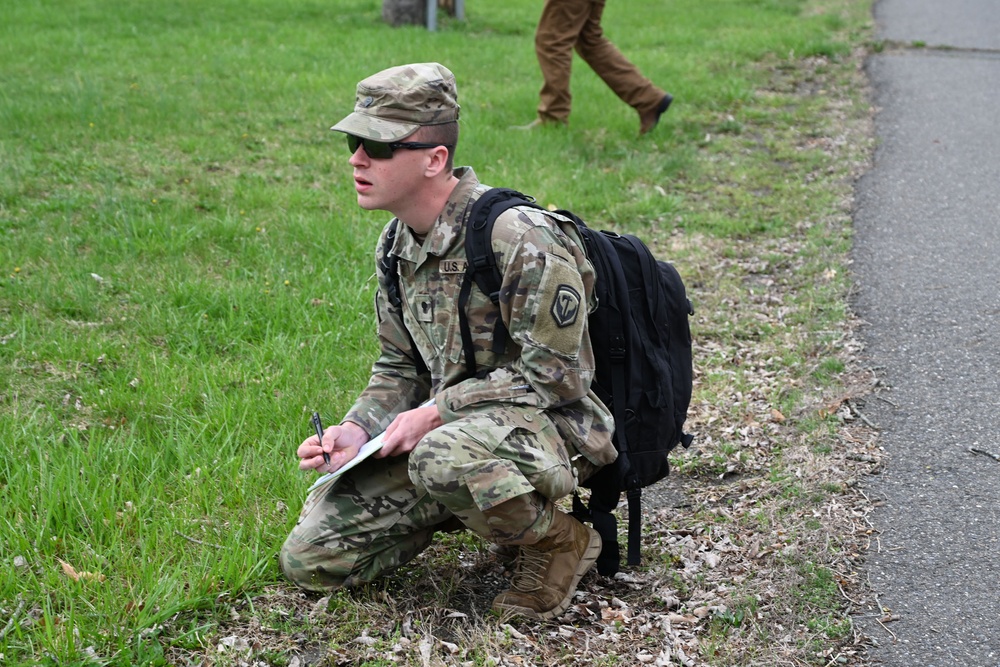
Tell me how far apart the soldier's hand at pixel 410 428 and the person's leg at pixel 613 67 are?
20.7ft

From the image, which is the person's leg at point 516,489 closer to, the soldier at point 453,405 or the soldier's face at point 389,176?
the soldier at point 453,405

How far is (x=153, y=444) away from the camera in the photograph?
4.19m

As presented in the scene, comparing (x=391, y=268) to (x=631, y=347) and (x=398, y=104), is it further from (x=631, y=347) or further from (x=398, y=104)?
(x=631, y=347)

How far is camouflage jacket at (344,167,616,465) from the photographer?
3.17 metres

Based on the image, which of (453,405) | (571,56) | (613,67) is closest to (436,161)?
(453,405)

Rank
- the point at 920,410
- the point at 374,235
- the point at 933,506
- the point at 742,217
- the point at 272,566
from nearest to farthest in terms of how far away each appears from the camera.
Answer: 1. the point at 272,566
2. the point at 933,506
3. the point at 920,410
4. the point at 374,235
5. the point at 742,217

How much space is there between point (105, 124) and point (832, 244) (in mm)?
5789

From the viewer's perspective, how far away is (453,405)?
3.30 meters

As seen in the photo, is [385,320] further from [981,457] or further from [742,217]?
[742,217]

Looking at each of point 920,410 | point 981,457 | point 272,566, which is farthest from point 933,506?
point 272,566

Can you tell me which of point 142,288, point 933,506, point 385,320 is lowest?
point 933,506

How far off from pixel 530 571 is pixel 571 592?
17 centimetres

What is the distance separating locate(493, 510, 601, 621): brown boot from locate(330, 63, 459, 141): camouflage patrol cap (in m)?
1.33

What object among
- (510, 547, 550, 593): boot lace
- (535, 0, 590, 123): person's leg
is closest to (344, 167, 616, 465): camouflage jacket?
(510, 547, 550, 593): boot lace
